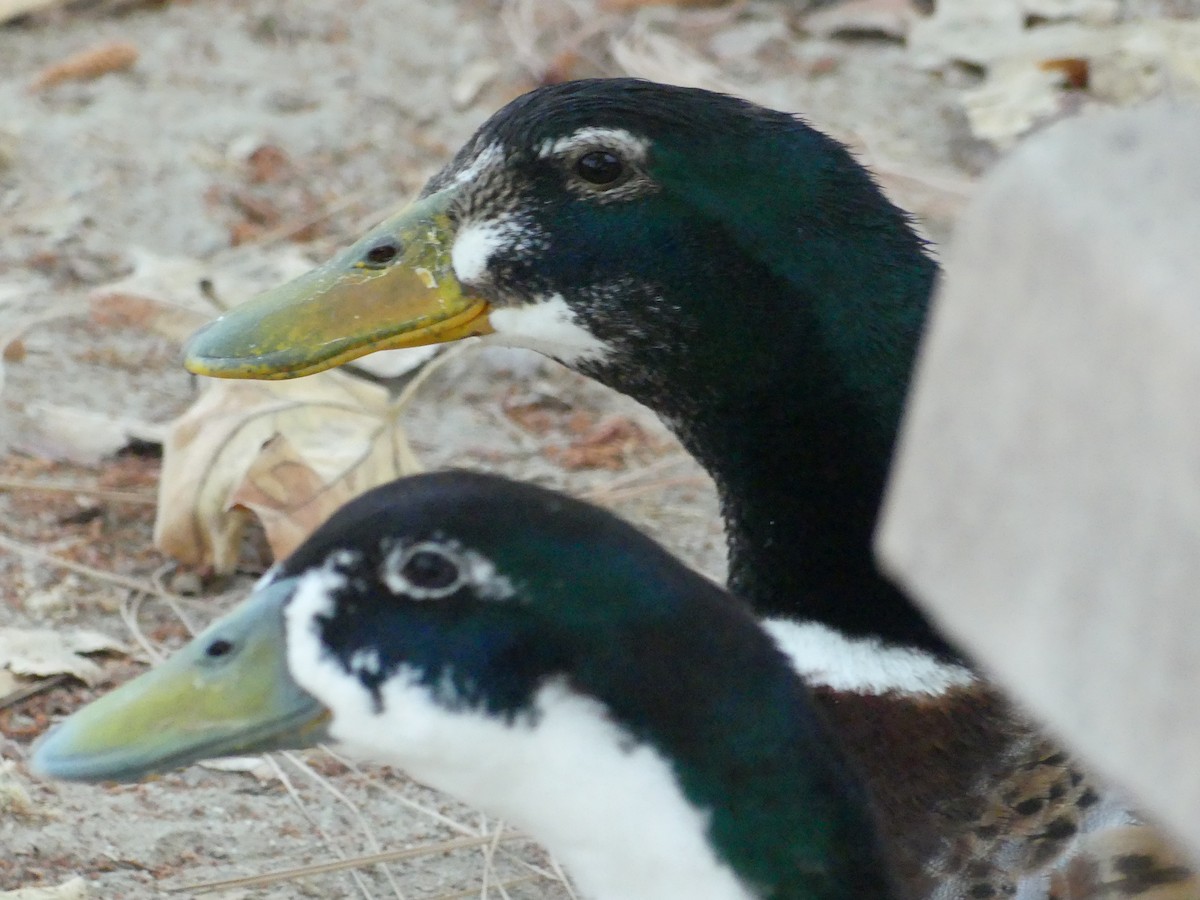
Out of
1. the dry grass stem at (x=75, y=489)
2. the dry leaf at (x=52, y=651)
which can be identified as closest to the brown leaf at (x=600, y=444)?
the dry grass stem at (x=75, y=489)

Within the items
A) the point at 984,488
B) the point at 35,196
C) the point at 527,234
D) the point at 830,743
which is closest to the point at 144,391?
the point at 35,196

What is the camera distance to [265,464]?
3.40 meters

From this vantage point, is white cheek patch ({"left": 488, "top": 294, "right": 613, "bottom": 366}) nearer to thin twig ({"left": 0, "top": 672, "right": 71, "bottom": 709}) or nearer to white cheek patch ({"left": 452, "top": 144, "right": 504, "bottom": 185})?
white cheek patch ({"left": 452, "top": 144, "right": 504, "bottom": 185})

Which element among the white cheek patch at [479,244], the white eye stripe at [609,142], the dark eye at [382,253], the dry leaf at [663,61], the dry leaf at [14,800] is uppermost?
the white eye stripe at [609,142]

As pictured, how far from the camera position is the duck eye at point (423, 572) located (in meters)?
1.70

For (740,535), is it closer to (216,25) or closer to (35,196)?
(35,196)

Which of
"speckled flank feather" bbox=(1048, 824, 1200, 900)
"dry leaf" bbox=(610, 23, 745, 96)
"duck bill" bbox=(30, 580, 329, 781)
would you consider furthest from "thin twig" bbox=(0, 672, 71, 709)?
"dry leaf" bbox=(610, 23, 745, 96)

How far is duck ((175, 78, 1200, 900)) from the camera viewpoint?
2332 mm

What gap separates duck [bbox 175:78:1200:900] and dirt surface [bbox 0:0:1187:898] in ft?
2.27

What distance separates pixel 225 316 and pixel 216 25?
133 inches

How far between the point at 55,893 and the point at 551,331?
0.95 m

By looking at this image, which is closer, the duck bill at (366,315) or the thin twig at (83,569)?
the duck bill at (366,315)

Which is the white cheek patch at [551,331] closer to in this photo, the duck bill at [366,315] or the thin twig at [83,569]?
the duck bill at [366,315]

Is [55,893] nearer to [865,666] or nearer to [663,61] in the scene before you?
[865,666]
